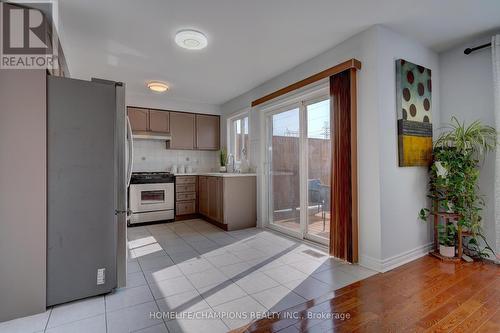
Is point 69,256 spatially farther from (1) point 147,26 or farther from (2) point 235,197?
(2) point 235,197

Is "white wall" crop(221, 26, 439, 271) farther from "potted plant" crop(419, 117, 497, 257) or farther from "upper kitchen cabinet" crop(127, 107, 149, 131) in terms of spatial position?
"upper kitchen cabinet" crop(127, 107, 149, 131)

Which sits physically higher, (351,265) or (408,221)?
(408,221)

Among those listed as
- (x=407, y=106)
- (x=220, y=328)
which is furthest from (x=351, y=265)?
(x=407, y=106)

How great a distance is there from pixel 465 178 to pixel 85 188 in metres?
3.77

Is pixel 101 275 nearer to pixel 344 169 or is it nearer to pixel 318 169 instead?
pixel 344 169

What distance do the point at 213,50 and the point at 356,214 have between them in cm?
255

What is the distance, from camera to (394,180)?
2.62m

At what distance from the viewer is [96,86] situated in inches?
81.8

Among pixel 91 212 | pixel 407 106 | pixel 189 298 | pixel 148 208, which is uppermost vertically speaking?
pixel 407 106

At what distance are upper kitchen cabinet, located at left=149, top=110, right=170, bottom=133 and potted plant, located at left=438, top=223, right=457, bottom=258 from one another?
15.9ft

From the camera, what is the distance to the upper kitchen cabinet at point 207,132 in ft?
18.2

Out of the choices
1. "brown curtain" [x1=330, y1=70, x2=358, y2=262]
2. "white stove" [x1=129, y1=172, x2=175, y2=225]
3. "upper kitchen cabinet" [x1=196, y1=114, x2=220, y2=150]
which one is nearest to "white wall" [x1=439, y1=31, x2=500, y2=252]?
"brown curtain" [x1=330, y1=70, x2=358, y2=262]

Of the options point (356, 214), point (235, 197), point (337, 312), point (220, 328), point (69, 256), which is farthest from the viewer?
point (235, 197)

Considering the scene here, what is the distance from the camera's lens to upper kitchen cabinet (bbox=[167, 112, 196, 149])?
5246 millimetres
